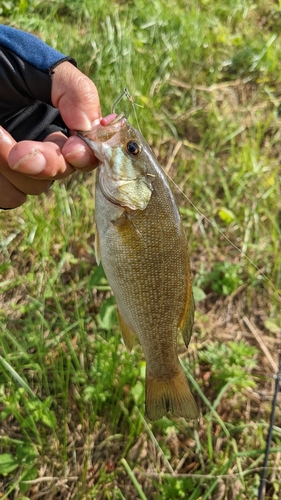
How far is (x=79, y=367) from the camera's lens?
2314 millimetres

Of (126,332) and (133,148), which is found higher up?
(133,148)

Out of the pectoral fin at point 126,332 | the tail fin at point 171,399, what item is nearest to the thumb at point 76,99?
the pectoral fin at point 126,332

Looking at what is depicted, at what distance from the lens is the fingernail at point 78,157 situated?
1.65 meters

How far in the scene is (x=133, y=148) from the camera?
1.72 metres

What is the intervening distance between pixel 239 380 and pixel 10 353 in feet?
4.71

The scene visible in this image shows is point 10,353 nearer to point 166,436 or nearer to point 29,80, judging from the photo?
point 166,436

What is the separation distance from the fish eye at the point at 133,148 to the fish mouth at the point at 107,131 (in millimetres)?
79

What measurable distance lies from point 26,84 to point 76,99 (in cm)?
53

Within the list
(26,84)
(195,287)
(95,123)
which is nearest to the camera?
(95,123)

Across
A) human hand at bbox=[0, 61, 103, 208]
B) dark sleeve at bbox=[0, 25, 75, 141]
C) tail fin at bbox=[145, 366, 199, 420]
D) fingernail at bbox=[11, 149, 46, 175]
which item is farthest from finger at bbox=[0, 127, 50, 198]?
tail fin at bbox=[145, 366, 199, 420]

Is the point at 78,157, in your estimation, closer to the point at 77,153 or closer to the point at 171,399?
the point at 77,153

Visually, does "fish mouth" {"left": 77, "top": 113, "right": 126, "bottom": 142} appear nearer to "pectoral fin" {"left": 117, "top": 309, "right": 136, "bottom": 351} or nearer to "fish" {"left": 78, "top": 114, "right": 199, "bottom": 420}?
"fish" {"left": 78, "top": 114, "right": 199, "bottom": 420}

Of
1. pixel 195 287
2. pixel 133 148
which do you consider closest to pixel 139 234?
pixel 133 148

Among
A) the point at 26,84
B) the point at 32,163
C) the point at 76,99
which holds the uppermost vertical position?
the point at 26,84
